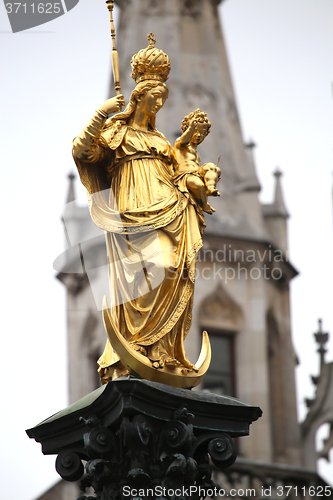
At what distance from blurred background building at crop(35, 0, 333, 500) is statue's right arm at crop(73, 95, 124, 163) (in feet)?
46.2

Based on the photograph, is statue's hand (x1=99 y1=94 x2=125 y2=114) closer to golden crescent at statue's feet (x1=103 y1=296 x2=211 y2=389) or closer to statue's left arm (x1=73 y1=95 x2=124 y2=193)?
statue's left arm (x1=73 y1=95 x2=124 y2=193)

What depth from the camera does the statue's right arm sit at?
9.37 meters

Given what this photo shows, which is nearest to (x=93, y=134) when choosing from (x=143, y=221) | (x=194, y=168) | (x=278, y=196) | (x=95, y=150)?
(x=95, y=150)

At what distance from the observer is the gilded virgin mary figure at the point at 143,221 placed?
9.20m

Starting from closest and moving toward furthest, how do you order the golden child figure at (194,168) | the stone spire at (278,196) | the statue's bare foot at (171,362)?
the statue's bare foot at (171,362) < the golden child figure at (194,168) < the stone spire at (278,196)

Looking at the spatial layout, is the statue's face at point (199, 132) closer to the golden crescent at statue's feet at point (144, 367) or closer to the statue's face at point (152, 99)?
the statue's face at point (152, 99)

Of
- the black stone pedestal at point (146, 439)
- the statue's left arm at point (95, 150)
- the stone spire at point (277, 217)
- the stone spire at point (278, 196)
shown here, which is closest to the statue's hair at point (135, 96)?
the statue's left arm at point (95, 150)

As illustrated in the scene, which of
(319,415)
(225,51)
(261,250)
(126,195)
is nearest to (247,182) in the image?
(261,250)

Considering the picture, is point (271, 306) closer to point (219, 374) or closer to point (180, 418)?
point (219, 374)

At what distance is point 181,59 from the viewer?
1049 inches

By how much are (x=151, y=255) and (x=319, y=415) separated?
17.2 metres

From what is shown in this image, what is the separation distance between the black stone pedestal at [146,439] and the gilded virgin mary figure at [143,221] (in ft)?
1.34

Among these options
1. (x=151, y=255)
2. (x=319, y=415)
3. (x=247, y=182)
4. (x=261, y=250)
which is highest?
(x=247, y=182)

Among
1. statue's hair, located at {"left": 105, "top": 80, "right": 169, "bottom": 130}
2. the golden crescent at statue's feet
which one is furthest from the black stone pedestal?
statue's hair, located at {"left": 105, "top": 80, "right": 169, "bottom": 130}
